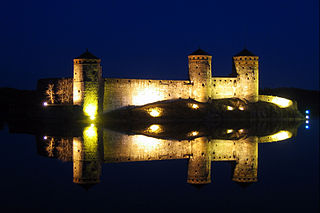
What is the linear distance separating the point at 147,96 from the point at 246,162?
28079 mm

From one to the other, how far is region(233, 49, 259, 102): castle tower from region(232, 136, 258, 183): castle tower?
26.2 meters

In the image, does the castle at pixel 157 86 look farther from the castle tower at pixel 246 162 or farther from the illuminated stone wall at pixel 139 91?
the castle tower at pixel 246 162

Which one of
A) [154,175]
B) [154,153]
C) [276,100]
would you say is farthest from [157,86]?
[154,175]

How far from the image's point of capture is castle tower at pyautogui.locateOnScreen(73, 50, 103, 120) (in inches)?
1467

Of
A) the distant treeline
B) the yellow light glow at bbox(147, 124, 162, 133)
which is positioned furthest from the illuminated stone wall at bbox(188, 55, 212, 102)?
the distant treeline

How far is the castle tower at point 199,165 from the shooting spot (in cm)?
1205

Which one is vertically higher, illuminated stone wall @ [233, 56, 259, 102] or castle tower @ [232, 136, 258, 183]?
illuminated stone wall @ [233, 56, 259, 102]

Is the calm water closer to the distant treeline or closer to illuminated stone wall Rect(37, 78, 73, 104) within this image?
illuminated stone wall Rect(37, 78, 73, 104)

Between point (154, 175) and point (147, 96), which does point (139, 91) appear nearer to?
point (147, 96)

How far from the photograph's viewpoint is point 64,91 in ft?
135

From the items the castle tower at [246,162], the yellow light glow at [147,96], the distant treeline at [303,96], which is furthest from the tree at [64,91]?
the distant treeline at [303,96]

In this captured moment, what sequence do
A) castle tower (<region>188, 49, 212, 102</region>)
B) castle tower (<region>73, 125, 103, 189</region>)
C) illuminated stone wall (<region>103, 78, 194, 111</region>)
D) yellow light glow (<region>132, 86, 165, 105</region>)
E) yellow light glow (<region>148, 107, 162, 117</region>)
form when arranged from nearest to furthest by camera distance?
castle tower (<region>73, 125, 103, 189</region>), yellow light glow (<region>148, 107, 162, 117</region>), illuminated stone wall (<region>103, 78, 194, 111</region>), yellow light glow (<region>132, 86, 165, 105</region>), castle tower (<region>188, 49, 212, 102</region>)

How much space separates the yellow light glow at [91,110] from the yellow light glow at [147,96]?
5.47m

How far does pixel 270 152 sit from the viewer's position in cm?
1820
